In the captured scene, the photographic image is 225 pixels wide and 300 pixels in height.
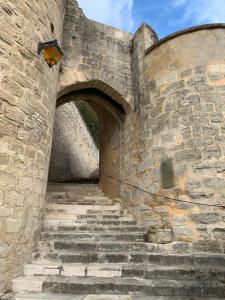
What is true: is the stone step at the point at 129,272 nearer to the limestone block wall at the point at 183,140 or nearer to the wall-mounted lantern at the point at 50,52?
the limestone block wall at the point at 183,140

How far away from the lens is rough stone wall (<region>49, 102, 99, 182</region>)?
9789 mm

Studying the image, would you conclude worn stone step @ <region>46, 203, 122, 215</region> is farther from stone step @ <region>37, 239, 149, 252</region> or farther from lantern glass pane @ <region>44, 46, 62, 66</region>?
lantern glass pane @ <region>44, 46, 62, 66</region>

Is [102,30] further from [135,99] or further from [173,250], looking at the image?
[173,250]

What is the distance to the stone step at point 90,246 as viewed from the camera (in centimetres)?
338

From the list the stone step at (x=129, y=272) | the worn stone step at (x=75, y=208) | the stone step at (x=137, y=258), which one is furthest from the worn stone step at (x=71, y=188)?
the stone step at (x=129, y=272)

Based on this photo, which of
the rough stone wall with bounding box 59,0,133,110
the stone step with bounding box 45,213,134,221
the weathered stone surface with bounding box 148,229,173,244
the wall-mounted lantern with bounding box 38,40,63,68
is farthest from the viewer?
the rough stone wall with bounding box 59,0,133,110

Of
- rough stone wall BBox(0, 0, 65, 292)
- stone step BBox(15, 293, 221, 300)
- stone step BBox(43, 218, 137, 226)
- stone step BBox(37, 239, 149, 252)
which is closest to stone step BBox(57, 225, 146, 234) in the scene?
stone step BBox(43, 218, 137, 226)

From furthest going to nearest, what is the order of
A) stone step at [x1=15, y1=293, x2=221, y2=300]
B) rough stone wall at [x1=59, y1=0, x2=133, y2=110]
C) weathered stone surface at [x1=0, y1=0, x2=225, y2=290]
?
rough stone wall at [x1=59, y1=0, x2=133, y2=110], weathered stone surface at [x1=0, y1=0, x2=225, y2=290], stone step at [x1=15, y1=293, x2=221, y2=300]

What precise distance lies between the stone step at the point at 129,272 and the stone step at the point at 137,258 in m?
0.17

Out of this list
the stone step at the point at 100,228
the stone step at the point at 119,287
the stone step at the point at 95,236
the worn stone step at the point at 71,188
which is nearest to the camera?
the stone step at the point at 119,287

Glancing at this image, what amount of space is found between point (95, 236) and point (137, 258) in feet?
2.56

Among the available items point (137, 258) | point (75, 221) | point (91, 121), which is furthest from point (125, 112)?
point (91, 121)

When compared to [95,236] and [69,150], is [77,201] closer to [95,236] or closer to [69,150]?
[95,236]

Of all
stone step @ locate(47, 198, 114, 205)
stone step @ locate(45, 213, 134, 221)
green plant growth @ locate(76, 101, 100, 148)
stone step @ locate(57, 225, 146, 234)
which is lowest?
stone step @ locate(57, 225, 146, 234)
